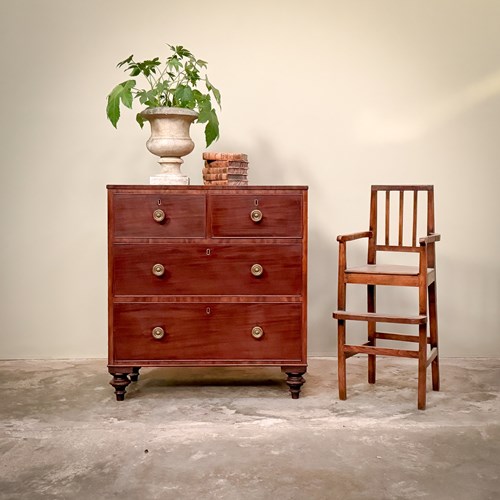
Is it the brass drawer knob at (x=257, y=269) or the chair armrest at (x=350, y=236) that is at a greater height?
the chair armrest at (x=350, y=236)

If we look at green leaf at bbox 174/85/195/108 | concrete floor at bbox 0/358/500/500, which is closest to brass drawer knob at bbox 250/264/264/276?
concrete floor at bbox 0/358/500/500

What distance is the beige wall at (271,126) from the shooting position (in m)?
4.27

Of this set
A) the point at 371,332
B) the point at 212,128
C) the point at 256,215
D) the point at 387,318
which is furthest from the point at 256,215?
the point at 371,332

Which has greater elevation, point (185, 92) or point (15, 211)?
point (185, 92)

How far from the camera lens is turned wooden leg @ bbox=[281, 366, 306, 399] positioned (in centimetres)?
342

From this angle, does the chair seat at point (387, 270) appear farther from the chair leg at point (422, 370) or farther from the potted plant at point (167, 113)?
the potted plant at point (167, 113)

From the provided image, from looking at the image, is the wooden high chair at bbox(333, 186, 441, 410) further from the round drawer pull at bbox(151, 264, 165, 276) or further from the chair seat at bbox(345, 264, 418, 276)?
the round drawer pull at bbox(151, 264, 165, 276)

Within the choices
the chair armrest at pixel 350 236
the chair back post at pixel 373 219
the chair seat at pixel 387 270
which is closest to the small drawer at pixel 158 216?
the chair armrest at pixel 350 236

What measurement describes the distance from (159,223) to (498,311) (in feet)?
7.44

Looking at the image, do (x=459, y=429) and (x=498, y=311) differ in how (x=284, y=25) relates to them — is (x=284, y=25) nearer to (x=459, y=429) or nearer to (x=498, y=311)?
(x=498, y=311)

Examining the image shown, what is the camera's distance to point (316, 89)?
4.30 m

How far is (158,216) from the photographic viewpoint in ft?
11.1

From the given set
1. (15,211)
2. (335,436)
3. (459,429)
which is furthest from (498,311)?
(15,211)

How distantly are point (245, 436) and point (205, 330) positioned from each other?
703 millimetres
